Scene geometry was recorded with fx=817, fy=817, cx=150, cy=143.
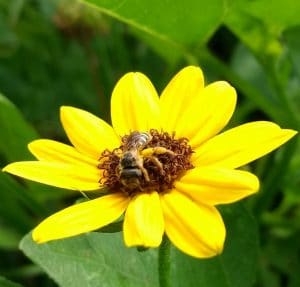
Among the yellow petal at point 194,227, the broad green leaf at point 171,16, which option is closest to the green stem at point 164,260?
the yellow petal at point 194,227

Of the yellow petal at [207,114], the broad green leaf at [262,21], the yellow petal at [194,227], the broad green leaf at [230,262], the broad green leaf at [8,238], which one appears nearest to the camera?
the yellow petal at [194,227]

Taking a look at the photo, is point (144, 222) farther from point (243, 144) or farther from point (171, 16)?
point (171, 16)

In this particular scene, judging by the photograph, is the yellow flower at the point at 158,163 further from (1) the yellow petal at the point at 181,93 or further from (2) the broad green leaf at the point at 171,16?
(2) the broad green leaf at the point at 171,16

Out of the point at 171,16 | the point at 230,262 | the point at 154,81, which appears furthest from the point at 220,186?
the point at 154,81

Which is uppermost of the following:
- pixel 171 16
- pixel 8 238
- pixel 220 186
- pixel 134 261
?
pixel 171 16

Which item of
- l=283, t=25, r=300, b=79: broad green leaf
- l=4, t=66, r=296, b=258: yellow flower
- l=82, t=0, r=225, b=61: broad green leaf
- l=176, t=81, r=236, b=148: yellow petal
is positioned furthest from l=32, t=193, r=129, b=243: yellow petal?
l=283, t=25, r=300, b=79: broad green leaf

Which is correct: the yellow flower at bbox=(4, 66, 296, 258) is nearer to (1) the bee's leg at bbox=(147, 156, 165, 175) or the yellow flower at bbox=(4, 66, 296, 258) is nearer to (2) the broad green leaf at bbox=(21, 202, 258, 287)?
(1) the bee's leg at bbox=(147, 156, 165, 175)
